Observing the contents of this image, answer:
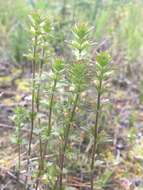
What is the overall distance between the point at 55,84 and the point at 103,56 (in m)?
0.20

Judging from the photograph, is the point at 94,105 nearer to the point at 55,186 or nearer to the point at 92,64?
the point at 92,64

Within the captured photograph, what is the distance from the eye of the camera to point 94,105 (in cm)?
175

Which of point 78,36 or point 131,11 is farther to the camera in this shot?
point 131,11

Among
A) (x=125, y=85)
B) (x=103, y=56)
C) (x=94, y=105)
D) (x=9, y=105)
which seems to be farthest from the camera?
(x=125, y=85)

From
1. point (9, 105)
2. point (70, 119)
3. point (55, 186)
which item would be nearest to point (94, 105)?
point (70, 119)

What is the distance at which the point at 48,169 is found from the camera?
181cm

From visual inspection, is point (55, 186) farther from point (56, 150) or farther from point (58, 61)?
point (58, 61)

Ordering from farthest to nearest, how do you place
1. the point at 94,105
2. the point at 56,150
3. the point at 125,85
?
the point at 125,85 < the point at 56,150 < the point at 94,105

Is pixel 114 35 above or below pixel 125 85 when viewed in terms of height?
above

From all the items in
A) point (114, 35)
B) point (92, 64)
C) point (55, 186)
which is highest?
point (114, 35)

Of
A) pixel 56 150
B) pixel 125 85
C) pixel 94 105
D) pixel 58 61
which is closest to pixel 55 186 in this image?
pixel 56 150

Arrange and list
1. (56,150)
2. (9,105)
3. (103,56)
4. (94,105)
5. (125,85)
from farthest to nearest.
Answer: (125,85) → (9,105) → (56,150) → (94,105) → (103,56)

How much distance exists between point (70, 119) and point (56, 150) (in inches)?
11.7

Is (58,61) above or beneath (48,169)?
above
